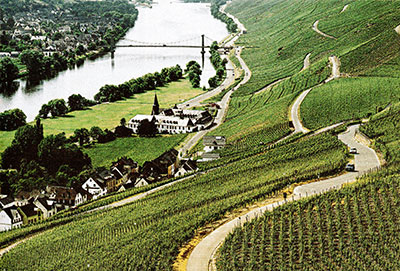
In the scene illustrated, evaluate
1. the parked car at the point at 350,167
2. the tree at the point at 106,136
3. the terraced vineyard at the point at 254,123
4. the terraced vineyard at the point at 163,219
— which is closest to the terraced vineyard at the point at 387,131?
the parked car at the point at 350,167

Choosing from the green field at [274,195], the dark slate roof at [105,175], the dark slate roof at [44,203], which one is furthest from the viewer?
the dark slate roof at [105,175]

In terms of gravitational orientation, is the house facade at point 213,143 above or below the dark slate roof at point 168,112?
above

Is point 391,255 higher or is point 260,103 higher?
point 391,255

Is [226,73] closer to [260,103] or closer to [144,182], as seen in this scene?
[260,103]

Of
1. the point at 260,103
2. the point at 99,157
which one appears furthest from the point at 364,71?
the point at 99,157

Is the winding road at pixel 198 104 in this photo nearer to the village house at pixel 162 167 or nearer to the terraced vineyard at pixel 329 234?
the village house at pixel 162 167

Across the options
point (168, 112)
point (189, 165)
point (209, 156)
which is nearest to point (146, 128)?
point (168, 112)

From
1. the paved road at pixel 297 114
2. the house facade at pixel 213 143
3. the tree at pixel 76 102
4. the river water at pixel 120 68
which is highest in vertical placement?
the paved road at pixel 297 114
